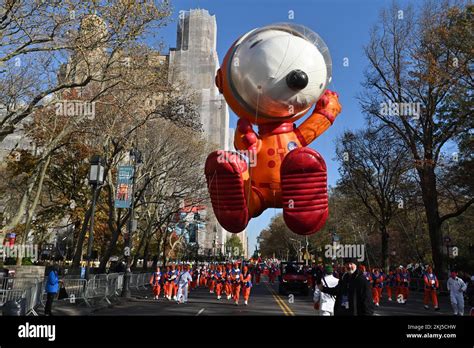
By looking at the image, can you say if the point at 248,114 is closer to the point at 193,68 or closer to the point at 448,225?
the point at 193,68

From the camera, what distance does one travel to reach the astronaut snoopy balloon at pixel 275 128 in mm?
6488

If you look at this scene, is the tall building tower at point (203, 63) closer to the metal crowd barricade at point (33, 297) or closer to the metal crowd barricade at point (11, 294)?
the metal crowd barricade at point (33, 297)

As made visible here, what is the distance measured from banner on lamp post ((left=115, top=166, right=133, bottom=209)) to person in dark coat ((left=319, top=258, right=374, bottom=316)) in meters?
14.1

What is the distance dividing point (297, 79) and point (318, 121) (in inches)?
45.1

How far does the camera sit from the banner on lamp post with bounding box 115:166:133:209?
18.7 metres

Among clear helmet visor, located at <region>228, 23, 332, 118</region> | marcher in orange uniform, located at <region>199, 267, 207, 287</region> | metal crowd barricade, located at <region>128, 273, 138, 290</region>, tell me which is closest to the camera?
clear helmet visor, located at <region>228, 23, 332, 118</region>

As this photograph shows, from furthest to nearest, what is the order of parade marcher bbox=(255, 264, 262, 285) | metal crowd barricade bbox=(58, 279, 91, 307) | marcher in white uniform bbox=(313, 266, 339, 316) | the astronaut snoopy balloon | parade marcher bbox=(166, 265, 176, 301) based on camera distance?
parade marcher bbox=(255, 264, 262, 285) < parade marcher bbox=(166, 265, 176, 301) < metal crowd barricade bbox=(58, 279, 91, 307) < marcher in white uniform bbox=(313, 266, 339, 316) < the astronaut snoopy balloon

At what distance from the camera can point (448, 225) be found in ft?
134

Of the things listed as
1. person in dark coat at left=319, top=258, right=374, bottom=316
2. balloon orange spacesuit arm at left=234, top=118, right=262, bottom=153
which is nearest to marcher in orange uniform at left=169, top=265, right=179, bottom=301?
balloon orange spacesuit arm at left=234, top=118, right=262, bottom=153

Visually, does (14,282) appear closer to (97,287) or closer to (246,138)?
(97,287)

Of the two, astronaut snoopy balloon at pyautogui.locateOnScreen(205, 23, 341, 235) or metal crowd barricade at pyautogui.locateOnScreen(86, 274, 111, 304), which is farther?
metal crowd barricade at pyautogui.locateOnScreen(86, 274, 111, 304)

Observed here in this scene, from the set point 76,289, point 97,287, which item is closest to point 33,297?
point 76,289

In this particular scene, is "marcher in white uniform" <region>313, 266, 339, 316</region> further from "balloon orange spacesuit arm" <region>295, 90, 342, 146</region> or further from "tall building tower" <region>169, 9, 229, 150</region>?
"tall building tower" <region>169, 9, 229, 150</region>

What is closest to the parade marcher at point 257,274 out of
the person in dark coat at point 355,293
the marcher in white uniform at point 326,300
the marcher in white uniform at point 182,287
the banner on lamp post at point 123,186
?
the marcher in white uniform at point 182,287
